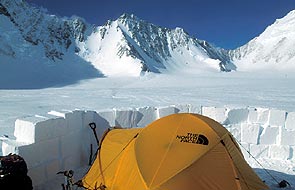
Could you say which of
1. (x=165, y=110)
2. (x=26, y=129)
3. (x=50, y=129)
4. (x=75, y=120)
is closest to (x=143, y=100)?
(x=165, y=110)

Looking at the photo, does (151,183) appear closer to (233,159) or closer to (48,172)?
(233,159)

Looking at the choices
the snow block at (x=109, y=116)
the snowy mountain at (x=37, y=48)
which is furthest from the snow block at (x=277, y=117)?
the snowy mountain at (x=37, y=48)

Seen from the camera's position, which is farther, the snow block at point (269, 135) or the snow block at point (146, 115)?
the snow block at point (146, 115)

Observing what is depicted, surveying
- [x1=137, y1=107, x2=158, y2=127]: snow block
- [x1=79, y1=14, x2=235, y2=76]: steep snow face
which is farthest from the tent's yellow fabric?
[x1=79, y1=14, x2=235, y2=76]: steep snow face

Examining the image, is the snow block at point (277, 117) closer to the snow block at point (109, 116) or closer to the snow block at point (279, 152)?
the snow block at point (279, 152)

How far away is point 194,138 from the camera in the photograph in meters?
4.13

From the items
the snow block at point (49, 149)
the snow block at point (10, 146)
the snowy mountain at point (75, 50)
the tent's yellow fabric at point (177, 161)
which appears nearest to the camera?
the tent's yellow fabric at point (177, 161)

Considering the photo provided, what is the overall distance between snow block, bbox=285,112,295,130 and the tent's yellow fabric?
2527mm

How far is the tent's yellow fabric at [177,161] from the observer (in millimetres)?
Answer: 3840

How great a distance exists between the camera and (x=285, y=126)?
6598mm

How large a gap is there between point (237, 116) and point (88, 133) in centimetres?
300

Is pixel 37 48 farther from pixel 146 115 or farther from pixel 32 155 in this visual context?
pixel 32 155

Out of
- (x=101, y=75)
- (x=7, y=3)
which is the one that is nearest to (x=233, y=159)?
(x=101, y=75)

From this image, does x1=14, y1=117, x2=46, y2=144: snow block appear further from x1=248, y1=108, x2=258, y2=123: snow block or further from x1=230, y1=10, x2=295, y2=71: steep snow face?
x1=230, y1=10, x2=295, y2=71: steep snow face
